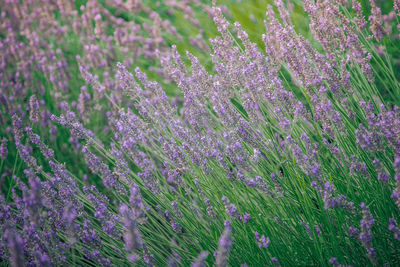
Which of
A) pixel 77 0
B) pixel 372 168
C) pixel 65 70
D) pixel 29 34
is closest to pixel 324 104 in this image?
pixel 372 168

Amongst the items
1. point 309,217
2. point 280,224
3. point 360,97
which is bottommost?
point 280,224

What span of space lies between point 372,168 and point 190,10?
9.63 ft

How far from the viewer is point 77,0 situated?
18.0 ft

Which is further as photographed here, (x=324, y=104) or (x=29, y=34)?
(x=29, y=34)

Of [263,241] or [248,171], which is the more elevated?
[248,171]

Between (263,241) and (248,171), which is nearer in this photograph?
(263,241)

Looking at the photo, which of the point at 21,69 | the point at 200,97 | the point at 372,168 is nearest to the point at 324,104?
the point at 372,168

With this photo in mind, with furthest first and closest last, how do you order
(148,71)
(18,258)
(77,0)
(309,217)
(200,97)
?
1. (77,0)
2. (148,71)
3. (200,97)
4. (309,217)
5. (18,258)

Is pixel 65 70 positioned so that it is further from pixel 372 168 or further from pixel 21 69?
pixel 372 168

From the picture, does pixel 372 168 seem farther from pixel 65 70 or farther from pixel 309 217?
pixel 65 70

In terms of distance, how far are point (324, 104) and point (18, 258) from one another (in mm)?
1260

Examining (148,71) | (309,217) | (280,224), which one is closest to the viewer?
Answer: (309,217)

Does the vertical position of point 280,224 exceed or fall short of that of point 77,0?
it falls short

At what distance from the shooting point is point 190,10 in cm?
396
